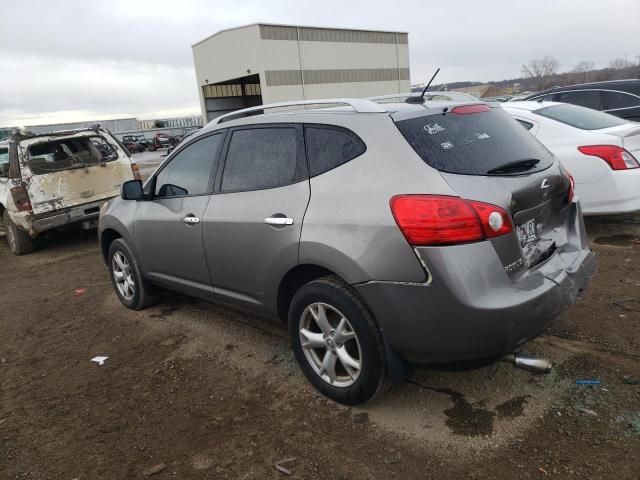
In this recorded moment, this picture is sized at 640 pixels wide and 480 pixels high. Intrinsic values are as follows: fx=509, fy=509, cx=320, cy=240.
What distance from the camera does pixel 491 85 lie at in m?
65.4

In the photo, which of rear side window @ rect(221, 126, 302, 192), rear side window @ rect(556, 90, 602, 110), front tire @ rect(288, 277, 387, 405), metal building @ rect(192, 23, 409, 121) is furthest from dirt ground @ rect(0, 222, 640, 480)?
metal building @ rect(192, 23, 409, 121)

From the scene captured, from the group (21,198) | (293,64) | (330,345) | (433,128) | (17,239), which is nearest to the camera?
(433,128)

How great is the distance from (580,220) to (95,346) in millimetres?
3824

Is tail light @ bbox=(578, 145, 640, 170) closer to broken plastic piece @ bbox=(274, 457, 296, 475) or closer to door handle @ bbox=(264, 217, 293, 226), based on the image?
door handle @ bbox=(264, 217, 293, 226)

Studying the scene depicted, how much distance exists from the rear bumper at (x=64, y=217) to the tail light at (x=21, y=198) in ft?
0.60

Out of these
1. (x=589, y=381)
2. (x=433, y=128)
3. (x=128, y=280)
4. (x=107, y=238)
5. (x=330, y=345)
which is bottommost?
(x=589, y=381)

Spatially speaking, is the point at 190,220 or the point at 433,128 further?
the point at 190,220

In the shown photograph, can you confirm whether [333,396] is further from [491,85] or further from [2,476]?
[491,85]

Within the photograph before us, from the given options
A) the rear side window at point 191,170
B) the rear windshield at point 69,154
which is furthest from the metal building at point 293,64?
the rear side window at point 191,170

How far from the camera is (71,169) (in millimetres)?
7832

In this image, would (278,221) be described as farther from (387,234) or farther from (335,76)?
(335,76)

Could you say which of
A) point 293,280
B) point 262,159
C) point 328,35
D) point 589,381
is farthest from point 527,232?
point 328,35

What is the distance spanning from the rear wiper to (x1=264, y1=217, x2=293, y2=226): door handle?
1134 mm

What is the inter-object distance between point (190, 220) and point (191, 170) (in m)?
0.43
